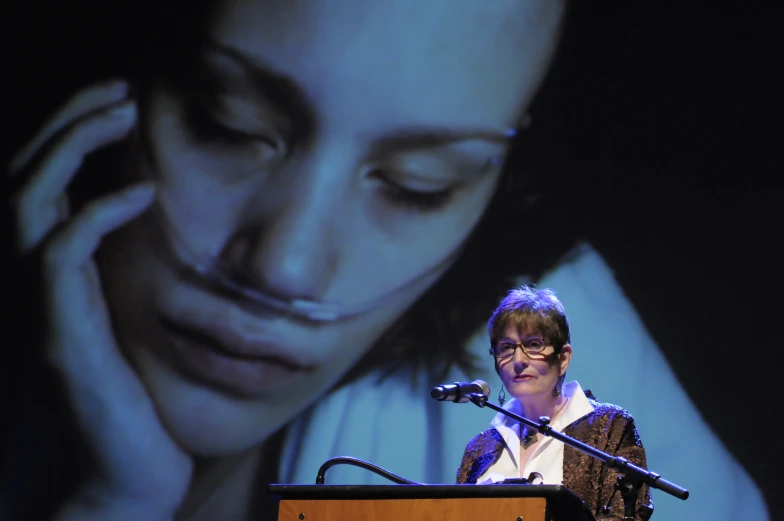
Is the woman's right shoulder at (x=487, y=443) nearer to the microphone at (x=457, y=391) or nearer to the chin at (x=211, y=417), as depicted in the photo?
the microphone at (x=457, y=391)

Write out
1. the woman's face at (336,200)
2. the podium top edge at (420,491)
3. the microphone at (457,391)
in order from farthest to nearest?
the woman's face at (336,200) < the microphone at (457,391) < the podium top edge at (420,491)

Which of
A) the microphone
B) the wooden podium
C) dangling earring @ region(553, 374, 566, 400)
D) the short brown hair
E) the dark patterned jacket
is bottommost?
the wooden podium

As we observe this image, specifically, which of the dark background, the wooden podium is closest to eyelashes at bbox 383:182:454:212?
the dark background

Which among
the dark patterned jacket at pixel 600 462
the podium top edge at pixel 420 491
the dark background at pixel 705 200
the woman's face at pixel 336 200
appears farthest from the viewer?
the woman's face at pixel 336 200

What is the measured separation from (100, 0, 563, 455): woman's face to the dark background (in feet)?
1.36

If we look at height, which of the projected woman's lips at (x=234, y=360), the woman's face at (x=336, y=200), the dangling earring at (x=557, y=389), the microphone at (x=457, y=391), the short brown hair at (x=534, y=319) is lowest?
the microphone at (x=457, y=391)

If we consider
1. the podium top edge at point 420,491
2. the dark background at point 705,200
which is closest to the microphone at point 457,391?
the podium top edge at point 420,491

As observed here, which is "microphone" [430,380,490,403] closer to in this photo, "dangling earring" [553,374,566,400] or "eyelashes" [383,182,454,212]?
"dangling earring" [553,374,566,400]

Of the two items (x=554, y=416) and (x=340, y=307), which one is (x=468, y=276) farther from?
(x=554, y=416)

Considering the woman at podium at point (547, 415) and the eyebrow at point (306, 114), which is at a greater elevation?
the eyebrow at point (306, 114)

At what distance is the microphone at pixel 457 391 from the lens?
1990mm

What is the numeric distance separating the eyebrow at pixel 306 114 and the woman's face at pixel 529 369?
1.39 m

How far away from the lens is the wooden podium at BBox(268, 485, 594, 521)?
175cm

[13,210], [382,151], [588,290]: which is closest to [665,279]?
[588,290]
